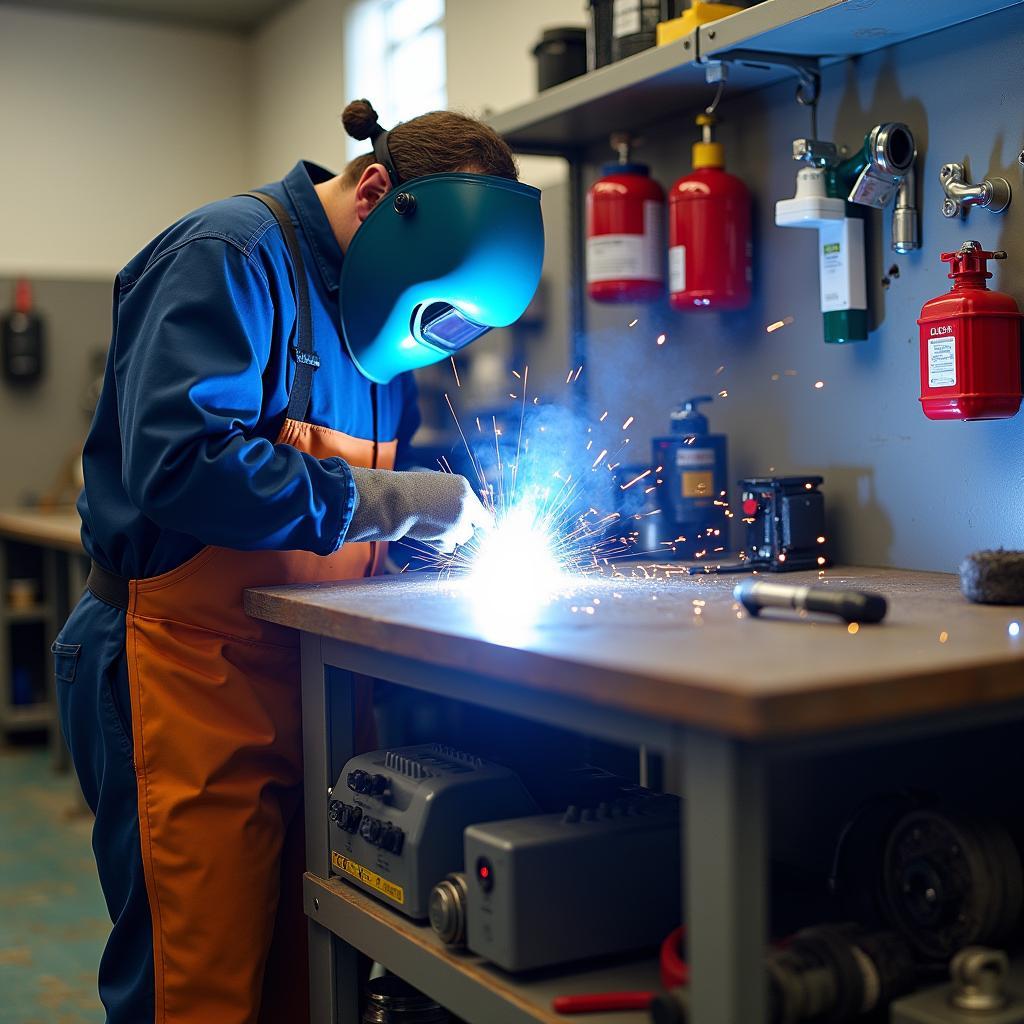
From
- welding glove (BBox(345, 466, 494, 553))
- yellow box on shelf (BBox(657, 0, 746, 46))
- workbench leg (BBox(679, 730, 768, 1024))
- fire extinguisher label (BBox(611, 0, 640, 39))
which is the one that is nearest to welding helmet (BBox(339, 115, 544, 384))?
welding glove (BBox(345, 466, 494, 553))

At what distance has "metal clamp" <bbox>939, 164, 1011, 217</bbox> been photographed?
183 centimetres

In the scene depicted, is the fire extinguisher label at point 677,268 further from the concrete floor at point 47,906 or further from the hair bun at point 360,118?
the concrete floor at point 47,906

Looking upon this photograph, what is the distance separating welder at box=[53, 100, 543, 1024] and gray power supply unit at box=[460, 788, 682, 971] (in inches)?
20.0

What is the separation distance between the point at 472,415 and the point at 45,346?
2.55 meters

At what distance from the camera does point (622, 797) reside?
1.72 metres

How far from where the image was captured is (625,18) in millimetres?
2359

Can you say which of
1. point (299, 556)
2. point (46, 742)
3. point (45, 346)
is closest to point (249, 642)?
point (299, 556)

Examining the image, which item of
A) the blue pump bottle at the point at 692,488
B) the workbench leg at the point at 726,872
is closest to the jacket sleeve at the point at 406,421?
the blue pump bottle at the point at 692,488

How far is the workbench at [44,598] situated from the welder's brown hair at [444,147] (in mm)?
2771

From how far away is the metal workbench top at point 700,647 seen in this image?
3.40 feet

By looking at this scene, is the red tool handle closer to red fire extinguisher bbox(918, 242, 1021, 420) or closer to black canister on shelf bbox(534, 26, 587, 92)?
red fire extinguisher bbox(918, 242, 1021, 420)

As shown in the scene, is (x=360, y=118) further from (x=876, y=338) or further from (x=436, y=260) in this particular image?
(x=876, y=338)

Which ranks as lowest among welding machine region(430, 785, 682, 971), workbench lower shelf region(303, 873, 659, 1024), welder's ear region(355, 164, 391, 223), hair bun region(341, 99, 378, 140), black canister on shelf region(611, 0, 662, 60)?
workbench lower shelf region(303, 873, 659, 1024)

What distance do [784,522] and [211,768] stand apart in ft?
3.20
